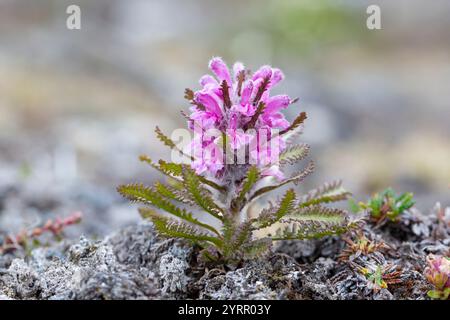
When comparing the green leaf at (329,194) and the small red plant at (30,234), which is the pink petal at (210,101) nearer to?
the green leaf at (329,194)

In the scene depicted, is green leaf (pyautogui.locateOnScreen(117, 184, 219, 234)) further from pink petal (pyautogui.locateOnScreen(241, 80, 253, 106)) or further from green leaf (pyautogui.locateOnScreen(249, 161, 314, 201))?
pink petal (pyautogui.locateOnScreen(241, 80, 253, 106))

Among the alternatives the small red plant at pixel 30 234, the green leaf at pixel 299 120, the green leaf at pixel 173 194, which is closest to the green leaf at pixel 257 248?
the green leaf at pixel 173 194

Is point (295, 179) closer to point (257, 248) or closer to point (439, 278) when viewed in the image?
point (257, 248)

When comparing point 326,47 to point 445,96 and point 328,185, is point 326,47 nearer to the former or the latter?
point 445,96

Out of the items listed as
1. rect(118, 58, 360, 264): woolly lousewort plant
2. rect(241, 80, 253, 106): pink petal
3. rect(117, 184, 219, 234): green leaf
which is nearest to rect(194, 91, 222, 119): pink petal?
rect(118, 58, 360, 264): woolly lousewort plant

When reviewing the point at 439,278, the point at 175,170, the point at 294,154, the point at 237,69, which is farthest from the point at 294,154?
the point at 439,278

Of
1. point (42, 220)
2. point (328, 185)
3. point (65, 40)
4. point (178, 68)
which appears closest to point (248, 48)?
point (178, 68)
